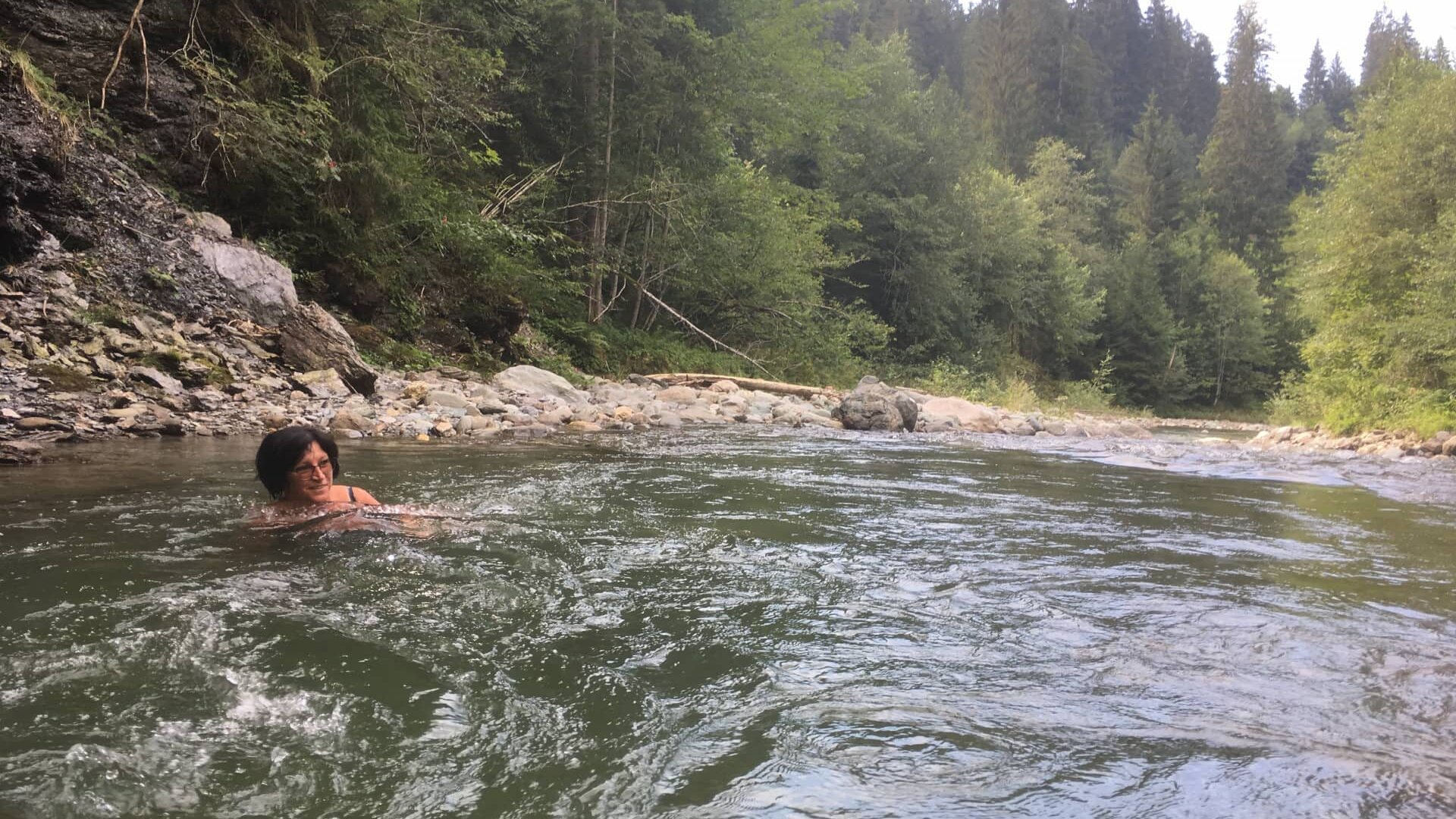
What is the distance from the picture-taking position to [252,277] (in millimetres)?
9281

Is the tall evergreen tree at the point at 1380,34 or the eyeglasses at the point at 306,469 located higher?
the tall evergreen tree at the point at 1380,34

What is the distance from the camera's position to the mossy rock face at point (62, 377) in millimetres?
6695

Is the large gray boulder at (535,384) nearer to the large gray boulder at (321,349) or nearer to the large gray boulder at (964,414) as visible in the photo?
the large gray boulder at (321,349)

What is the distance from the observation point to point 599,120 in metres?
16.1

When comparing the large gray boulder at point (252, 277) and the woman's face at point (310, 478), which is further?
the large gray boulder at point (252, 277)

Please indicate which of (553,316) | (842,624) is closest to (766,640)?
(842,624)

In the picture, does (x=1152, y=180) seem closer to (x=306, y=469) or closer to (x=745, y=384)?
(x=745, y=384)

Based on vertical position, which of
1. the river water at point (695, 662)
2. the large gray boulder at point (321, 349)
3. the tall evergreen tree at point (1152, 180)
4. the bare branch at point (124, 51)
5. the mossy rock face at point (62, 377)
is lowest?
the river water at point (695, 662)

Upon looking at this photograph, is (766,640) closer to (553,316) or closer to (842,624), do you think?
(842,624)

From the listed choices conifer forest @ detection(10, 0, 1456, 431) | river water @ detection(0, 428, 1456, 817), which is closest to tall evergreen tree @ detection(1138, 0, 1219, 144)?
conifer forest @ detection(10, 0, 1456, 431)

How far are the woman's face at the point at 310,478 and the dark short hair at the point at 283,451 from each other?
17 mm

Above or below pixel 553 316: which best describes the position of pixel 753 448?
below

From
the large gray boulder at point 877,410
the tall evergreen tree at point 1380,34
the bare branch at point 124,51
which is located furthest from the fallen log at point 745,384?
the tall evergreen tree at point 1380,34

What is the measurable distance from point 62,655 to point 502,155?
1574cm
